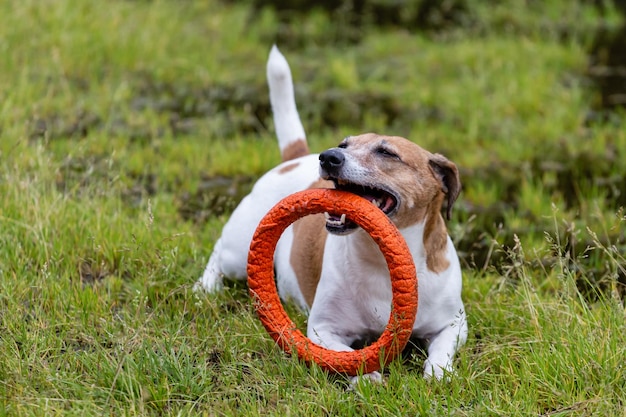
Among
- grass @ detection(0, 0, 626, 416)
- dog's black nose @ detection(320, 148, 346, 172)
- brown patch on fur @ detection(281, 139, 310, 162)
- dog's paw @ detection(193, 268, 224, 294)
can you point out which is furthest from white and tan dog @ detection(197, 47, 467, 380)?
brown patch on fur @ detection(281, 139, 310, 162)

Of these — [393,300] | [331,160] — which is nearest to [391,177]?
[331,160]

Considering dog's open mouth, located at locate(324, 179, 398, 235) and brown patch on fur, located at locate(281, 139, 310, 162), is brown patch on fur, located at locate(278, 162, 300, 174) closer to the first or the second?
brown patch on fur, located at locate(281, 139, 310, 162)

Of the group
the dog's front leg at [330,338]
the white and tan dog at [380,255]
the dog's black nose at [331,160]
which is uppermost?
the dog's black nose at [331,160]

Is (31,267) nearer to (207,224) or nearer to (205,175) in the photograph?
(207,224)

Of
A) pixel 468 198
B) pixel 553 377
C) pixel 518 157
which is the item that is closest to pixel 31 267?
pixel 553 377

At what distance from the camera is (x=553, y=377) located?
3762 mm

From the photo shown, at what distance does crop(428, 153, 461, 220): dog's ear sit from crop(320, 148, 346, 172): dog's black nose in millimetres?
606

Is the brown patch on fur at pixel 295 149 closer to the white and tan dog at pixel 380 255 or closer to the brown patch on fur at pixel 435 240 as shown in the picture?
the white and tan dog at pixel 380 255

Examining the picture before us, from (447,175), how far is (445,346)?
816 mm

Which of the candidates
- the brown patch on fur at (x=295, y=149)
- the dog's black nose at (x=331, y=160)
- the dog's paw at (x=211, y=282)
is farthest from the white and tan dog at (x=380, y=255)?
the brown patch on fur at (x=295, y=149)

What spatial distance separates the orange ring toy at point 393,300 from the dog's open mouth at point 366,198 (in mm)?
74

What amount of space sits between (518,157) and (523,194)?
85 cm

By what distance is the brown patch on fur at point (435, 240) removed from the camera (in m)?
4.29

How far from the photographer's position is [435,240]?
4.34m
